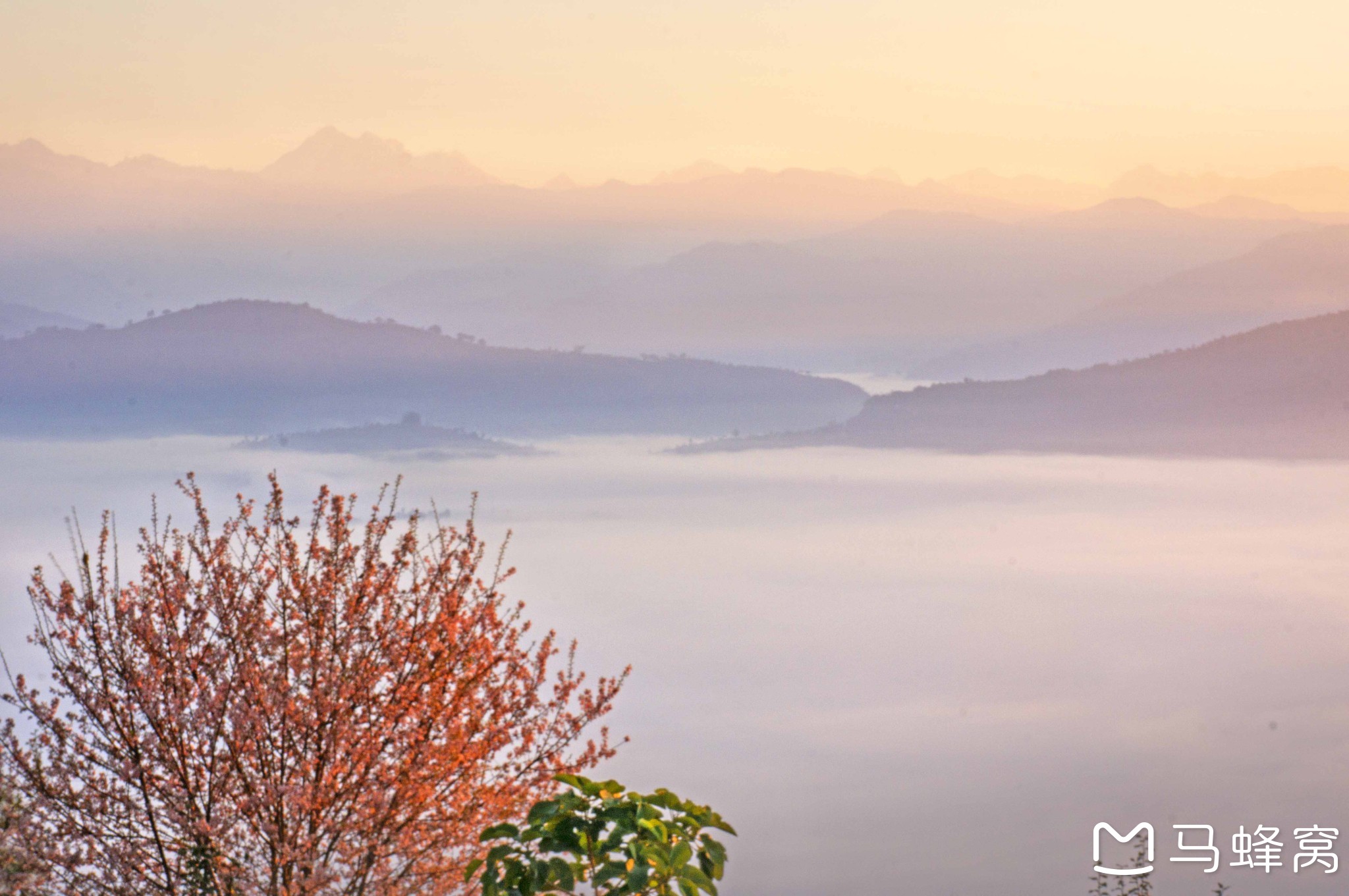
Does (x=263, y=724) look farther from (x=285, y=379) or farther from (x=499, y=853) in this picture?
(x=285, y=379)

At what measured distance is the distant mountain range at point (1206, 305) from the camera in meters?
160

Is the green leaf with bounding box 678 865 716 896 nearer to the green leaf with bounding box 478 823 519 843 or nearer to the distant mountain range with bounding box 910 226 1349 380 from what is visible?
the green leaf with bounding box 478 823 519 843

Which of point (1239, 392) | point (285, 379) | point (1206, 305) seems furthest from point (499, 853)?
point (1239, 392)

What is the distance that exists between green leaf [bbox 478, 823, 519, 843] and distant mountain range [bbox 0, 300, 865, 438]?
5534 inches

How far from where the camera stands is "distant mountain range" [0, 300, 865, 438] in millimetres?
138625

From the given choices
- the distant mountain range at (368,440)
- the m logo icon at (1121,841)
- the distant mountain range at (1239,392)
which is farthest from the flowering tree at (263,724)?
the distant mountain range at (1239,392)

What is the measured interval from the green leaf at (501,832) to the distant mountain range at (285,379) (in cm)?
14058

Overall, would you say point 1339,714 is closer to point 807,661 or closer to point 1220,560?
point 807,661

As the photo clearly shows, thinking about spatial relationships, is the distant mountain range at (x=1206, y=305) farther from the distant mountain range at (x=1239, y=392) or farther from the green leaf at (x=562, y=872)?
the green leaf at (x=562, y=872)

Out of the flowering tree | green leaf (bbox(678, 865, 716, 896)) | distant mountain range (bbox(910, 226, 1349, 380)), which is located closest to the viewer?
green leaf (bbox(678, 865, 716, 896))

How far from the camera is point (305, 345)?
14850cm

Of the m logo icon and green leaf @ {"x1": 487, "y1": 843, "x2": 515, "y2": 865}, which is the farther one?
the m logo icon

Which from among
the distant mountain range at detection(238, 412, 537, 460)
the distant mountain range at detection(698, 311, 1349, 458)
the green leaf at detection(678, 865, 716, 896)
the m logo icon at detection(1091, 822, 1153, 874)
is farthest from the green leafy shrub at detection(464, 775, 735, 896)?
the distant mountain range at detection(698, 311, 1349, 458)

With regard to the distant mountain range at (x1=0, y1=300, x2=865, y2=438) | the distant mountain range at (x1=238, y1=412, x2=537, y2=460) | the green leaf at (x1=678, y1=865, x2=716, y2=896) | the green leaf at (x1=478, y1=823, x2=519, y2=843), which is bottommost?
the green leaf at (x1=678, y1=865, x2=716, y2=896)
